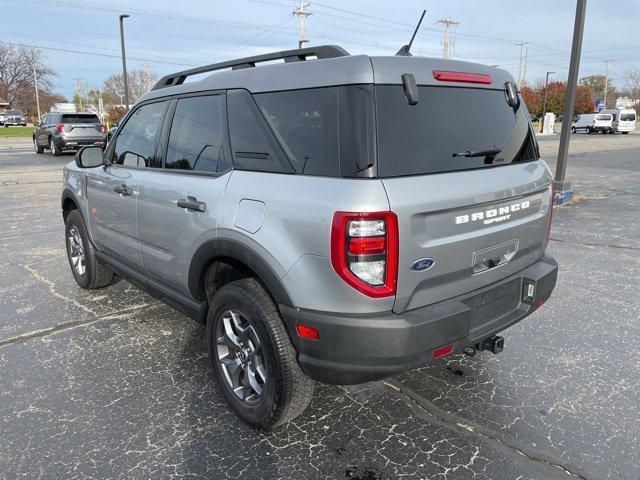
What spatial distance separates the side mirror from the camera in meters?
4.32

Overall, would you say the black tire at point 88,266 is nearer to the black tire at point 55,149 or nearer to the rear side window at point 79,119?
the rear side window at point 79,119

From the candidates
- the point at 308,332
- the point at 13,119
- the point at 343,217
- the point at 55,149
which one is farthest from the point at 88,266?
the point at 13,119

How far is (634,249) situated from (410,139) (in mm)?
5393

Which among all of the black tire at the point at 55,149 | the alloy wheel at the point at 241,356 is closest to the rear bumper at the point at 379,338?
the alloy wheel at the point at 241,356

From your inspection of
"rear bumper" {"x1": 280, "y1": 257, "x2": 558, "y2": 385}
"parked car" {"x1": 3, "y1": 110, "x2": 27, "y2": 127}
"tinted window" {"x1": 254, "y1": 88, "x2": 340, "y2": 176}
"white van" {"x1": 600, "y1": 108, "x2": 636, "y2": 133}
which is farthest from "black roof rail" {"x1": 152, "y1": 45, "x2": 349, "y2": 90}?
"parked car" {"x1": 3, "y1": 110, "x2": 27, "y2": 127}

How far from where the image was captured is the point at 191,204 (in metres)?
2.95

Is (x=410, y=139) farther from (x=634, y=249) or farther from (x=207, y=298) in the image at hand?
(x=634, y=249)

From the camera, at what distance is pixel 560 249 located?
254 inches

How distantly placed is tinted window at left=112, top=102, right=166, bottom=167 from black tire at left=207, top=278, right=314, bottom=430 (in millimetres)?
1391

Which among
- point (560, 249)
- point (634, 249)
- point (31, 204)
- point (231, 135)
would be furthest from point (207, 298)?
point (31, 204)

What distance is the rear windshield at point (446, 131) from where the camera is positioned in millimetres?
2309

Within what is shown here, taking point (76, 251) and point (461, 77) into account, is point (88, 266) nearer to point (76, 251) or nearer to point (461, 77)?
point (76, 251)

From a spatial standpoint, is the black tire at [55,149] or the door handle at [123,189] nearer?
the door handle at [123,189]

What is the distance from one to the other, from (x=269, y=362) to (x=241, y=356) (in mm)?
329
